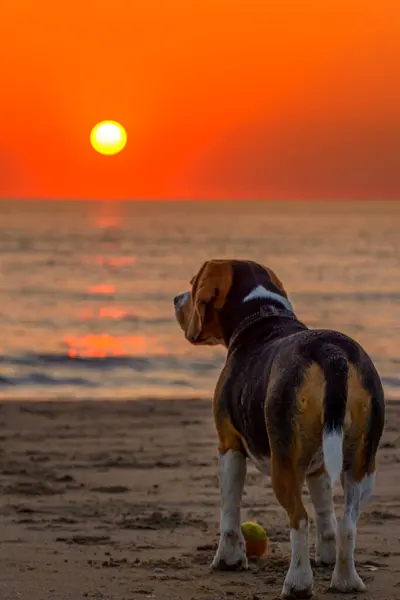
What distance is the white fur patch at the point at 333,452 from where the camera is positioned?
559 cm

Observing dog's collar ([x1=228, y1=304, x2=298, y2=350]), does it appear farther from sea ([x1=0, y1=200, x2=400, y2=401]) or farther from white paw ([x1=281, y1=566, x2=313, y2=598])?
sea ([x1=0, y1=200, x2=400, y2=401])

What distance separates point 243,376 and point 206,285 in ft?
2.64

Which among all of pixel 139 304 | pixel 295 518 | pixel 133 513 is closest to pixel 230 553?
pixel 295 518

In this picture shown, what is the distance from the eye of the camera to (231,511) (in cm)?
679

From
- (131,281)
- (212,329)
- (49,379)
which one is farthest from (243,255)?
(212,329)

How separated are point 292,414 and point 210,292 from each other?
146 cm

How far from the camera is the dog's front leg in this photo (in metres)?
6.74

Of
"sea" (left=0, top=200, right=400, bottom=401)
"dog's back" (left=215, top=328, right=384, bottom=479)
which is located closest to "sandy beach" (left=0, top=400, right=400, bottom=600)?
"dog's back" (left=215, top=328, right=384, bottom=479)

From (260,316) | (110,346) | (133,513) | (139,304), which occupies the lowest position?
(133,513)

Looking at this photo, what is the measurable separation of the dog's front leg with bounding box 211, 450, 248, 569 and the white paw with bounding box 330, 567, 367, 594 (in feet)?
2.41

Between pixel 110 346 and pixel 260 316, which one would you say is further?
pixel 110 346

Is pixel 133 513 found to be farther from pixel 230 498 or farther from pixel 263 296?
pixel 263 296

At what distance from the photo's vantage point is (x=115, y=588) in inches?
255

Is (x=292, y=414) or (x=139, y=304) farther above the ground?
(x=139, y=304)
